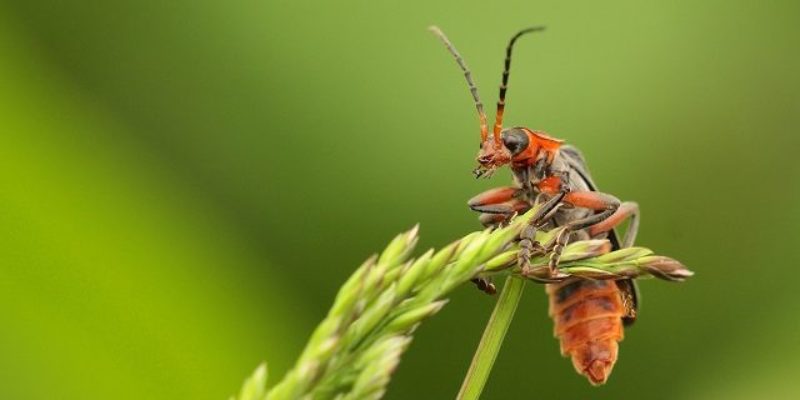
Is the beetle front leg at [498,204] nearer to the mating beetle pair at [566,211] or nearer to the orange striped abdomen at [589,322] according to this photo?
the mating beetle pair at [566,211]

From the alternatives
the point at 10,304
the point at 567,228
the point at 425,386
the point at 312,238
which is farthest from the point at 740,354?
the point at 10,304

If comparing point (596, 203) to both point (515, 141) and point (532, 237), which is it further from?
point (532, 237)

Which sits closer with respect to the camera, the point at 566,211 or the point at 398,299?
the point at 398,299

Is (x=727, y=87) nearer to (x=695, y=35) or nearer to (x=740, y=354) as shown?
(x=695, y=35)

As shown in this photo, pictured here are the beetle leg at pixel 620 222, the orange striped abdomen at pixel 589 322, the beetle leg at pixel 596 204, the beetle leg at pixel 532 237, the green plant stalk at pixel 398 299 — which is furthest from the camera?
the beetle leg at pixel 620 222

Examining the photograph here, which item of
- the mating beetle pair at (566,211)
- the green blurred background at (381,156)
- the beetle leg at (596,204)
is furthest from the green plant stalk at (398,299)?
the green blurred background at (381,156)

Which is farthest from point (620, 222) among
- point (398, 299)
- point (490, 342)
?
point (398, 299)

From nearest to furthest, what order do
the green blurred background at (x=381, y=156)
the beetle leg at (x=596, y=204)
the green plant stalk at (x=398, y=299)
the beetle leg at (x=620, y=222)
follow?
the green plant stalk at (x=398, y=299)
the beetle leg at (x=596, y=204)
the beetle leg at (x=620, y=222)
the green blurred background at (x=381, y=156)
